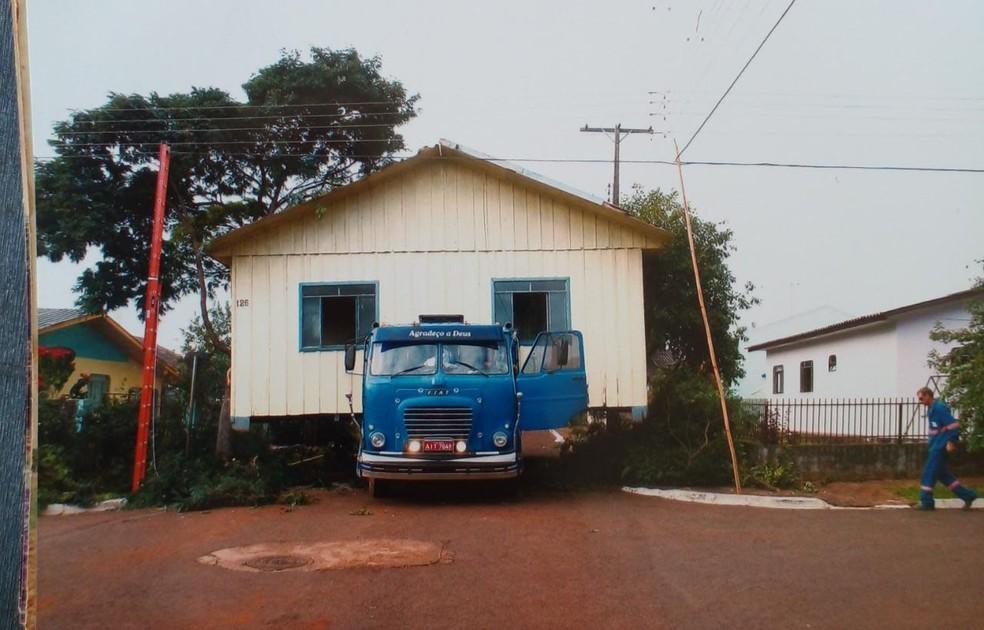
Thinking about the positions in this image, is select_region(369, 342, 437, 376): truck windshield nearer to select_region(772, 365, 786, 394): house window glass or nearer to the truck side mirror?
the truck side mirror

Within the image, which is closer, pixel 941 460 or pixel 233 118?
pixel 941 460

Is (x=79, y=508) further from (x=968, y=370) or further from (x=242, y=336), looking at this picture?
(x=968, y=370)

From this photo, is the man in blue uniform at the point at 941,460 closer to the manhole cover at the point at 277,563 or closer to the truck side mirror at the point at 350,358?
the truck side mirror at the point at 350,358

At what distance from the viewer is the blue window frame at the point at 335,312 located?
13.4 metres

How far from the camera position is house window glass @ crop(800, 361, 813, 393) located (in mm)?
15891

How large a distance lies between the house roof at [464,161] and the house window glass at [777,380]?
576 centimetres

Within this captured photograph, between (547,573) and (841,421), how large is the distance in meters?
8.57

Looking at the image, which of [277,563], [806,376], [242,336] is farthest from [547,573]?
[806,376]

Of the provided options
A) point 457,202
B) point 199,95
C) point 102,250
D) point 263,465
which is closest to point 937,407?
point 457,202

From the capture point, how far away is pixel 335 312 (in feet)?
44.4

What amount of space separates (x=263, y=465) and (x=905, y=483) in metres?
10.1

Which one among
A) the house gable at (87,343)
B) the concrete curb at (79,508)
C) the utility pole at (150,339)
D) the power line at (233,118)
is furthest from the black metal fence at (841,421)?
the house gable at (87,343)

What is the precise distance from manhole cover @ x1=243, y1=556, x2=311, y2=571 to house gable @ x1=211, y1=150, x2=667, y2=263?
268 inches

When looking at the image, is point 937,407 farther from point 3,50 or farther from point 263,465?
point 3,50
